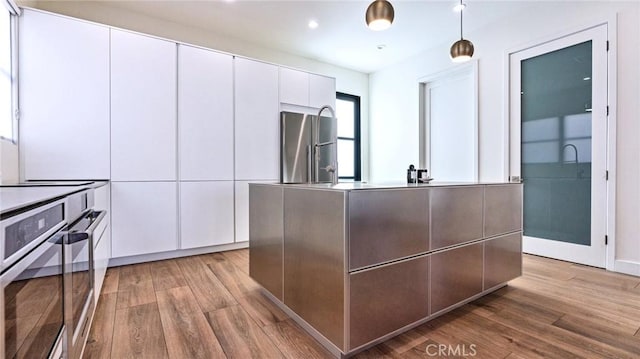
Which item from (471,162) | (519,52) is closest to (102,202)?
(471,162)

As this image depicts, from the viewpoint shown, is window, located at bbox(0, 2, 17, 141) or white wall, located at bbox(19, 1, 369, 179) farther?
white wall, located at bbox(19, 1, 369, 179)

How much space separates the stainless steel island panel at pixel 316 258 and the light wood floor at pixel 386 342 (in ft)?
0.54

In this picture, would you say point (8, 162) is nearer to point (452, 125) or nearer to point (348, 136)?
point (348, 136)

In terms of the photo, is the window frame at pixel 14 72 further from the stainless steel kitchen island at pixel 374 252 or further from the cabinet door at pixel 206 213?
the stainless steel kitchen island at pixel 374 252

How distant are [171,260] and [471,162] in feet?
13.4

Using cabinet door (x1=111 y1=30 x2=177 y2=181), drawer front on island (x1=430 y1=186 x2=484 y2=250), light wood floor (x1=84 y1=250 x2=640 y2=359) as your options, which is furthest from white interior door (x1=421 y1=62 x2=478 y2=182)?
cabinet door (x1=111 y1=30 x2=177 y2=181)

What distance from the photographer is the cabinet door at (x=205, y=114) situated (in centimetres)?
334

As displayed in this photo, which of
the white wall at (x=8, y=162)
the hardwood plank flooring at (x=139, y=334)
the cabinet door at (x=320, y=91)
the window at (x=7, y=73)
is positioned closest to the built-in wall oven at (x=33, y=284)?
the hardwood plank flooring at (x=139, y=334)

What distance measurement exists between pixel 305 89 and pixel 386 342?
137 inches

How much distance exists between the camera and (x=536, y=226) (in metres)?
3.48

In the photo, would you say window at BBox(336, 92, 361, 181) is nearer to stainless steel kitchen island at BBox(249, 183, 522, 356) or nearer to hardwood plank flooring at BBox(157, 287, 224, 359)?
stainless steel kitchen island at BBox(249, 183, 522, 356)

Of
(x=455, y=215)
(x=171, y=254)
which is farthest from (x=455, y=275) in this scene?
(x=171, y=254)

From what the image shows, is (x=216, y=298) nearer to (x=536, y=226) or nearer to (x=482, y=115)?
(x=536, y=226)

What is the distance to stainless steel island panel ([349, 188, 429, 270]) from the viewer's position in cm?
146
